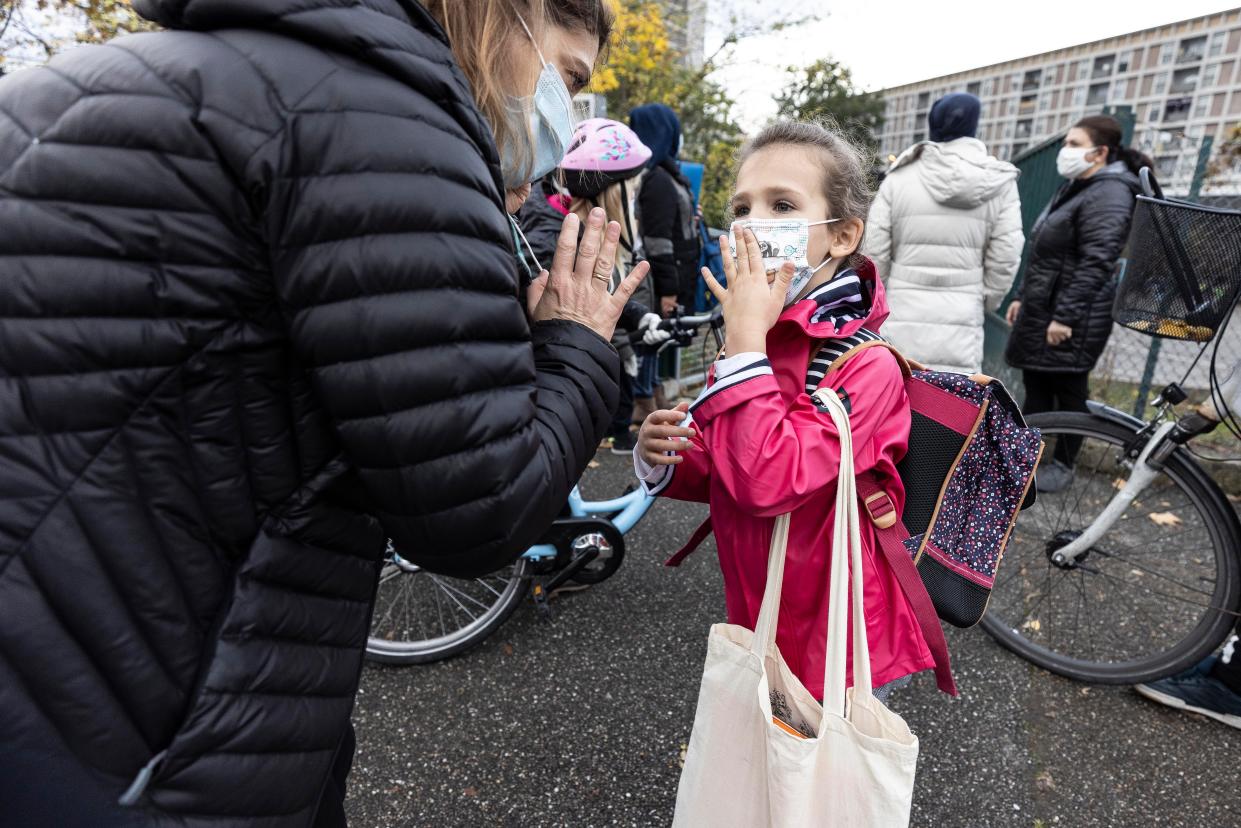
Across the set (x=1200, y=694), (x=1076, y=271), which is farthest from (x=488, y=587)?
(x=1076, y=271)

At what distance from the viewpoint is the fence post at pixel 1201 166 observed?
4098 millimetres

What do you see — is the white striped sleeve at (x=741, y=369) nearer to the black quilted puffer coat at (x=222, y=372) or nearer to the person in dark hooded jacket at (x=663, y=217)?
the black quilted puffer coat at (x=222, y=372)

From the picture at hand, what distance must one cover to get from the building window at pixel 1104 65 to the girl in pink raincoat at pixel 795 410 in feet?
320

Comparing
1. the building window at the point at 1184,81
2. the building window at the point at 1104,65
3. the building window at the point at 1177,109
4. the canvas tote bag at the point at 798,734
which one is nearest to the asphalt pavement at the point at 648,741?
the canvas tote bag at the point at 798,734

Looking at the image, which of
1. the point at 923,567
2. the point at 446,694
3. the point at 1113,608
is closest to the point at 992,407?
the point at 923,567

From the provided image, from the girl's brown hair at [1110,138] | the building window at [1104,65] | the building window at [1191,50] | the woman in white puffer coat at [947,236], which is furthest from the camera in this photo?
the building window at [1104,65]

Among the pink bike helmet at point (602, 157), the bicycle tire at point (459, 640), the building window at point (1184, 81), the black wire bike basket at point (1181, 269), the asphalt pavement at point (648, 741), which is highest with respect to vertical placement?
the building window at point (1184, 81)

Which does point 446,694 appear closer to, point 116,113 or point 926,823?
point 926,823

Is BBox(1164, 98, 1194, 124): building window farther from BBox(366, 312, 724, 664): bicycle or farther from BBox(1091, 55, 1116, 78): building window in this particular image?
BBox(366, 312, 724, 664): bicycle

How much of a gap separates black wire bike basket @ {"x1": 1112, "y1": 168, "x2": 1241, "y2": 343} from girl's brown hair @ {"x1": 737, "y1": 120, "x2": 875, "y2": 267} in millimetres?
1272

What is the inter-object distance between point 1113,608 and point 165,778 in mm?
3472

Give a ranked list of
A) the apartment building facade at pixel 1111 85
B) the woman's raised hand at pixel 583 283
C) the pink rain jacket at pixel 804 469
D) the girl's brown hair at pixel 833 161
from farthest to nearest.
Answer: the apartment building facade at pixel 1111 85
the girl's brown hair at pixel 833 161
the pink rain jacket at pixel 804 469
the woman's raised hand at pixel 583 283

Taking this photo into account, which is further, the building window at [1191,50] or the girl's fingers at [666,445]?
the building window at [1191,50]

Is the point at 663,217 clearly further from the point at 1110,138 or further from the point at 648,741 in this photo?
the point at 648,741
